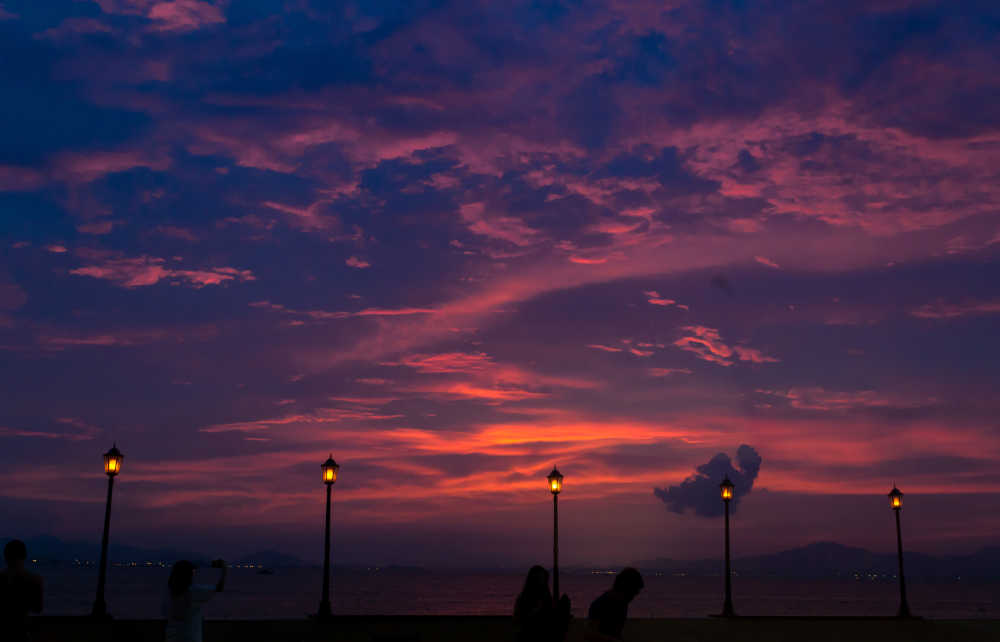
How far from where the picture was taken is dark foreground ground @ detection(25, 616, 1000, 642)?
1961 centimetres

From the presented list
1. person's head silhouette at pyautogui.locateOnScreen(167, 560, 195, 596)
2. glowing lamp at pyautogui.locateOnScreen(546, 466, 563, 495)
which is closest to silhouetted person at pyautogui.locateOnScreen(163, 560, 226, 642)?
person's head silhouette at pyautogui.locateOnScreen(167, 560, 195, 596)

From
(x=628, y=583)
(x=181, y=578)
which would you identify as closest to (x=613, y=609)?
(x=628, y=583)

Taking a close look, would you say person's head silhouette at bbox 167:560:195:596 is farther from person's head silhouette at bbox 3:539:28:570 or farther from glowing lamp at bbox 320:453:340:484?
glowing lamp at bbox 320:453:340:484

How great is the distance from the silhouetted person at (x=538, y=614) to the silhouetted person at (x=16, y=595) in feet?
17.2

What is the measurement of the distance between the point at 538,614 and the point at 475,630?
15063 millimetres

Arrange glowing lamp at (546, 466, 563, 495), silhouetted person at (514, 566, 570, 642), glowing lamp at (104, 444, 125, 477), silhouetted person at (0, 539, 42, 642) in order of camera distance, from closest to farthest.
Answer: silhouetted person at (514, 566, 570, 642) < silhouetted person at (0, 539, 42, 642) < glowing lamp at (104, 444, 125, 477) < glowing lamp at (546, 466, 563, 495)

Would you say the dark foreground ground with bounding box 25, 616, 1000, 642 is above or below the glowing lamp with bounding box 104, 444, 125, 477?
below

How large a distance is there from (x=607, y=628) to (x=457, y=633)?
15215 millimetres

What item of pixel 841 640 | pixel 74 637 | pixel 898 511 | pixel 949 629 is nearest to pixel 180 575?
pixel 74 637

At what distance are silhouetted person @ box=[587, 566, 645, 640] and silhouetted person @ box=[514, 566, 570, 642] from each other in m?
0.43

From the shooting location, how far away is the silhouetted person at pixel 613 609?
816cm

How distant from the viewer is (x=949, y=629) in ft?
89.2

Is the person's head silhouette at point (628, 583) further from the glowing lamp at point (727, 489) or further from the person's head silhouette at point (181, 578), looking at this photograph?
the glowing lamp at point (727, 489)

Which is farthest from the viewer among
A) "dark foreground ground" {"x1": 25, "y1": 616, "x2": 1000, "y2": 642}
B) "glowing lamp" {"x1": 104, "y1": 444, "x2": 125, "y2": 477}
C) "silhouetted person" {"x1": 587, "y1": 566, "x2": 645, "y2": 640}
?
"glowing lamp" {"x1": 104, "y1": 444, "x2": 125, "y2": 477}
